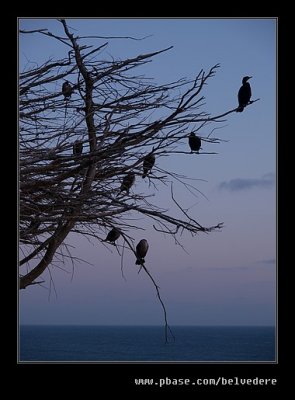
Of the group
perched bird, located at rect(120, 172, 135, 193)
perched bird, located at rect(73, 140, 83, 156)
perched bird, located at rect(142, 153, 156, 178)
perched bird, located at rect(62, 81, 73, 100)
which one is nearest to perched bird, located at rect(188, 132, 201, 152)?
perched bird, located at rect(142, 153, 156, 178)

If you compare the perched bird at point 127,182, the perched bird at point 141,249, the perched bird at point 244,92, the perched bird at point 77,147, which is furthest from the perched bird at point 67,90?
the perched bird at point 244,92

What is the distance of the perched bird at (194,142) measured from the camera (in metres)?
4.29

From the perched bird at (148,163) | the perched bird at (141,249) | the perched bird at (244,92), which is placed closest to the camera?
the perched bird at (148,163)

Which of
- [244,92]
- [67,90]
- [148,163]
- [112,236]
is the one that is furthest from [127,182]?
[244,92]

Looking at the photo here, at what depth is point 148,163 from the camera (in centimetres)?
436

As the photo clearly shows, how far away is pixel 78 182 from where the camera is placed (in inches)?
175

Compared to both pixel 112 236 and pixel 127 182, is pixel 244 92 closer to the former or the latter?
pixel 127 182

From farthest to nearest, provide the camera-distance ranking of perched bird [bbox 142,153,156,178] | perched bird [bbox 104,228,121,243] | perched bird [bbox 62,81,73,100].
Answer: perched bird [bbox 62,81,73,100], perched bird [bbox 104,228,121,243], perched bird [bbox 142,153,156,178]

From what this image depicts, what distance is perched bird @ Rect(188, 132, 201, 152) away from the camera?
14.1 feet

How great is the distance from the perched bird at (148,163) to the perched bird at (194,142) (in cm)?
22

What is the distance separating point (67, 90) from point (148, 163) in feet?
2.64

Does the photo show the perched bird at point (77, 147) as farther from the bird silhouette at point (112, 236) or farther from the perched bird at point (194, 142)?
the perched bird at point (194, 142)

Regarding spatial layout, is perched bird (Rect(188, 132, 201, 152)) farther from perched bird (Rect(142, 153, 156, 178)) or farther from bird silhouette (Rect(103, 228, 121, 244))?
bird silhouette (Rect(103, 228, 121, 244))

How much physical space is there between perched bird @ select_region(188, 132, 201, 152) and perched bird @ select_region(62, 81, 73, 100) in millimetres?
885
